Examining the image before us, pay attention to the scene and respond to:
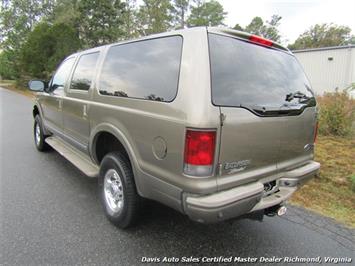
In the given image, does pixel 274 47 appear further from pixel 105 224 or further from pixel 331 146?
pixel 331 146

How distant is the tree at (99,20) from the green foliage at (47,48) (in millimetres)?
1883

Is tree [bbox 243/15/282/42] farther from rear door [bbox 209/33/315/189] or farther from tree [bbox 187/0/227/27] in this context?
rear door [bbox 209/33/315/189]

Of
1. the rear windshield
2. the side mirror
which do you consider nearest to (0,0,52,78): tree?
the side mirror

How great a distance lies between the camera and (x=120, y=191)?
291cm

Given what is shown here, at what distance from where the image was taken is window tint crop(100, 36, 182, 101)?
2.24m

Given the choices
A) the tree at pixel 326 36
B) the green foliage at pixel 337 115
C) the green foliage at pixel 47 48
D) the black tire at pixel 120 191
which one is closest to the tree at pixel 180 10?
the tree at pixel 326 36

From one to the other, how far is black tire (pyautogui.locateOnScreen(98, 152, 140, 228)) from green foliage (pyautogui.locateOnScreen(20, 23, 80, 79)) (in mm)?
20853

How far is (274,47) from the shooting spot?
109 inches

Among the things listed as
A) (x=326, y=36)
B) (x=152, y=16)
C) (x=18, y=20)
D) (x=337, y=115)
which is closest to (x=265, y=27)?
(x=326, y=36)

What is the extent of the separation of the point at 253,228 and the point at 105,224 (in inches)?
67.7

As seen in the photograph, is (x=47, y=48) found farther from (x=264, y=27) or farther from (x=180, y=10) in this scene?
(x=264, y=27)

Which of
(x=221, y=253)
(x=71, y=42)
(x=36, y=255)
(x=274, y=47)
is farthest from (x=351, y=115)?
(x=71, y=42)

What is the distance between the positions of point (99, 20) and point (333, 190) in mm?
24517

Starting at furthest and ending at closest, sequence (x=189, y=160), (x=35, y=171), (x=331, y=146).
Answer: (x=331, y=146)
(x=35, y=171)
(x=189, y=160)
